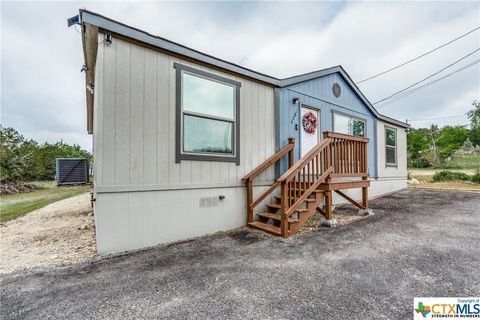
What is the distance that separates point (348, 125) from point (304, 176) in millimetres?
3678

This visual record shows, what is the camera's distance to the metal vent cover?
13969 mm

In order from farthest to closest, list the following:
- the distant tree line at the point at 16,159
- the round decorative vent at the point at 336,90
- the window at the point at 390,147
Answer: the distant tree line at the point at 16,159 → the window at the point at 390,147 → the round decorative vent at the point at 336,90

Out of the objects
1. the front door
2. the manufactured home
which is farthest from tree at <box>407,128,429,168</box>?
the manufactured home

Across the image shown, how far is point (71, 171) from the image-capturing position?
1435cm

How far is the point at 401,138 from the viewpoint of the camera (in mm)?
9039

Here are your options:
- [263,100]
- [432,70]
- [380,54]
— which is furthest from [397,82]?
[263,100]

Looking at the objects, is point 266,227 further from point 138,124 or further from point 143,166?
point 138,124

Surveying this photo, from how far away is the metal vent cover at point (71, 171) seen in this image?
14.0 m

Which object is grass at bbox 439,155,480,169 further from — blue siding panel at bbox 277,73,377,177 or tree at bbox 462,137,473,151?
blue siding panel at bbox 277,73,377,177

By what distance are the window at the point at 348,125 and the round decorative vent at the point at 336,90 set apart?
0.60 metres

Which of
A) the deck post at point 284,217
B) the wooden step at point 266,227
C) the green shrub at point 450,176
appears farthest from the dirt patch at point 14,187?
the green shrub at point 450,176

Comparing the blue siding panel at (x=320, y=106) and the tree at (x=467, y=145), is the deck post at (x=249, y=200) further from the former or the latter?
the tree at (x=467, y=145)

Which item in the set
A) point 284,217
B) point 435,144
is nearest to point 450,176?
point 284,217

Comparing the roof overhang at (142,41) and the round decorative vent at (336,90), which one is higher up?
the round decorative vent at (336,90)
